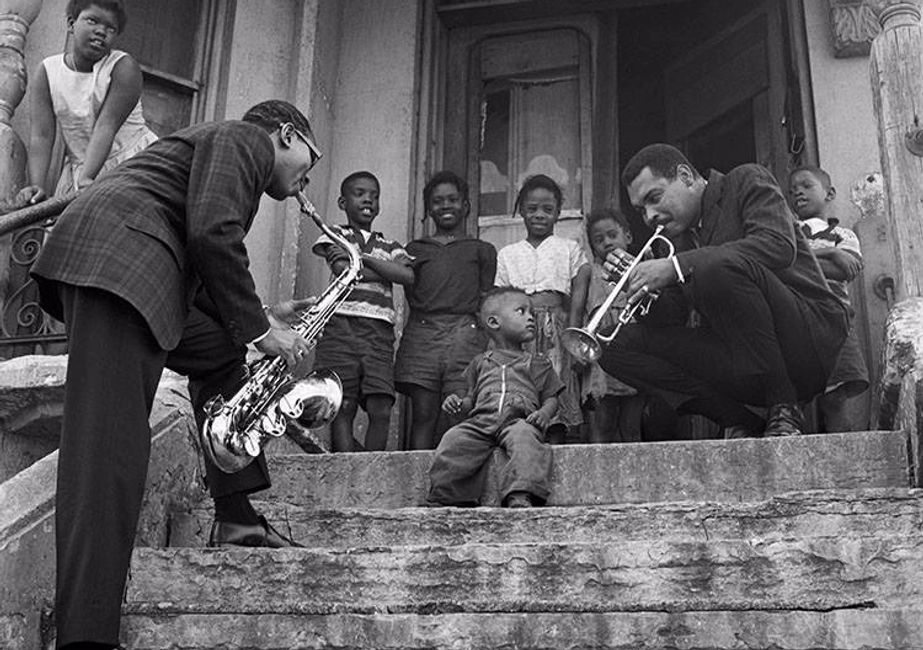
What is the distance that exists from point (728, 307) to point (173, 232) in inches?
109

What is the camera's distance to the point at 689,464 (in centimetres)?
465

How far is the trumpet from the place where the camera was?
5715 mm

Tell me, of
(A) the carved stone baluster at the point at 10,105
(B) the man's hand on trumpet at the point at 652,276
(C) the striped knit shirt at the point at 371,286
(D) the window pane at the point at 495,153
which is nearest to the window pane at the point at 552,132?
(D) the window pane at the point at 495,153

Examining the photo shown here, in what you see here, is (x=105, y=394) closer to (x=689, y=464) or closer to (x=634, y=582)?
(x=634, y=582)

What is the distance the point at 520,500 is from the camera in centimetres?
471

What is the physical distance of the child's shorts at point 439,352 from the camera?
22.1ft

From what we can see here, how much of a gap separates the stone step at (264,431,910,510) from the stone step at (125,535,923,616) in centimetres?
115

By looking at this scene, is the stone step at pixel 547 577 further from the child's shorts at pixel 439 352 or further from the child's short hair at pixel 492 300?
the child's shorts at pixel 439 352

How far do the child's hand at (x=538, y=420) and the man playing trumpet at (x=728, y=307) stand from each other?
0.68m

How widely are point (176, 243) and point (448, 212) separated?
3.79 meters

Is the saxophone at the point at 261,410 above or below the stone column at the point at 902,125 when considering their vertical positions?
below

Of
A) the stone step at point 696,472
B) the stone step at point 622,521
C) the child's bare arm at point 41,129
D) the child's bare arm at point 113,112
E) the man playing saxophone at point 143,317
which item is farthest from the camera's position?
the child's bare arm at point 41,129

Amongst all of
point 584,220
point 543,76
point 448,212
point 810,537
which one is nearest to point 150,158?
point 810,537

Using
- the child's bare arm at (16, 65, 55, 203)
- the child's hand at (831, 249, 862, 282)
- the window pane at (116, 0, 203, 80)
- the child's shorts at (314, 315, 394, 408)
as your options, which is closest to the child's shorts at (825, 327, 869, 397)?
the child's hand at (831, 249, 862, 282)
